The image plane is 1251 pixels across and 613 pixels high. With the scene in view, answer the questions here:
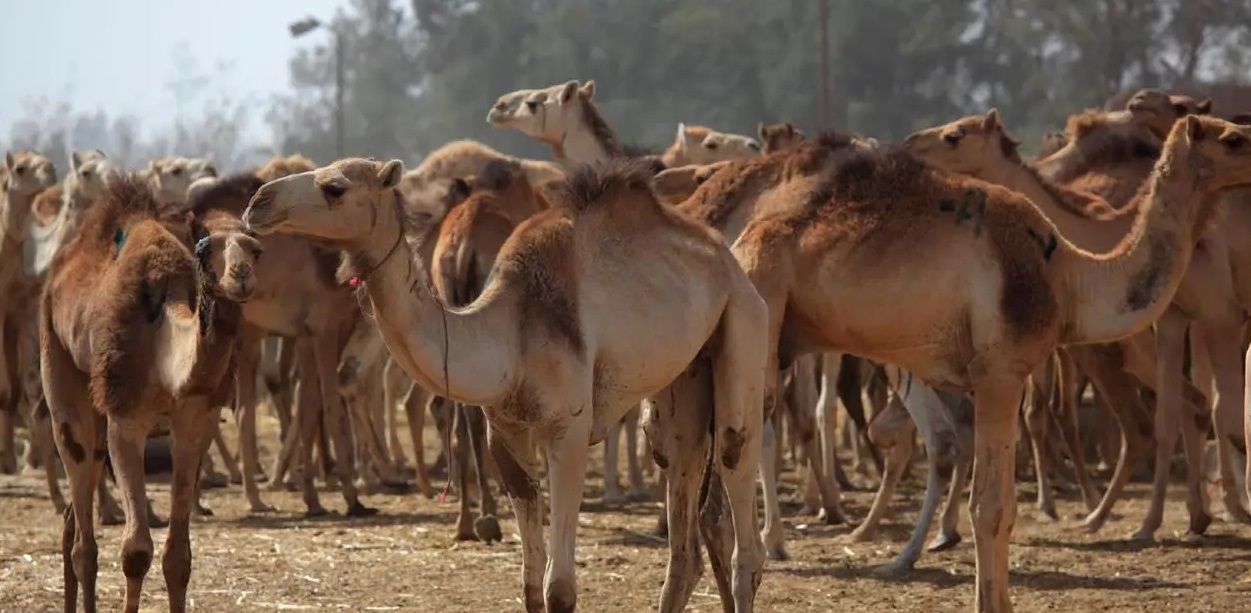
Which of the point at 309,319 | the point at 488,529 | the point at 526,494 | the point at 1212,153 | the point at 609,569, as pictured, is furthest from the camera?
the point at 309,319

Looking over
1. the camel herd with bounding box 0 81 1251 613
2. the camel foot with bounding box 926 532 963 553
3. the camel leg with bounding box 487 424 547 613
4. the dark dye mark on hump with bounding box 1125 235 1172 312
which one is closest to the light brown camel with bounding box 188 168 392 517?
the camel herd with bounding box 0 81 1251 613

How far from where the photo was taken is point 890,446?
11078 mm

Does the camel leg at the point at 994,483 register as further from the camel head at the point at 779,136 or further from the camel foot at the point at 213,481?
the camel foot at the point at 213,481

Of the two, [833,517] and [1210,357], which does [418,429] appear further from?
[1210,357]

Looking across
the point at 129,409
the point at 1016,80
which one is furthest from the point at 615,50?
the point at 129,409

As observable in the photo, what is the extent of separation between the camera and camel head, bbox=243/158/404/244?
6.33 m

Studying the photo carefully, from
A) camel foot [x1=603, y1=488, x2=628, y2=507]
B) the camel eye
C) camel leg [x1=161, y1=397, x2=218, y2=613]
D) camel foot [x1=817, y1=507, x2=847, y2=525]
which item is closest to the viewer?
A: the camel eye

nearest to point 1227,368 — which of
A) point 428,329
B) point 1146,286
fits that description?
point 1146,286

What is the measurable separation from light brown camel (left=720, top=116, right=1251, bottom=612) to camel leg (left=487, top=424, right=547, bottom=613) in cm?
164

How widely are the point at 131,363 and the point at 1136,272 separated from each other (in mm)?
4334

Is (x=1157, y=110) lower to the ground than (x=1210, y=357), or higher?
higher

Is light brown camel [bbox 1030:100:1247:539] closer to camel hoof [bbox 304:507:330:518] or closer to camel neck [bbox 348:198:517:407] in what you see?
camel hoof [bbox 304:507:330:518]

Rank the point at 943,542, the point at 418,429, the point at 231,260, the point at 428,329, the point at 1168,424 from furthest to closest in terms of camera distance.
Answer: the point at 418,429 → the point at 1168,424 → the point at 943,542 → the point at 231,260 → the point at 428,329

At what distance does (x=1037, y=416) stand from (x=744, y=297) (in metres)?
5.05
